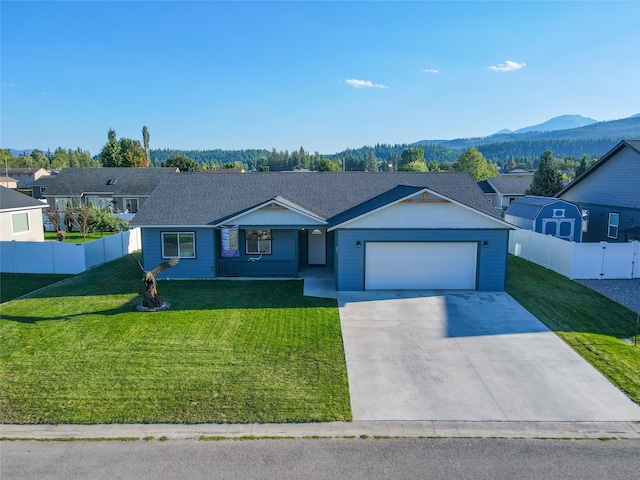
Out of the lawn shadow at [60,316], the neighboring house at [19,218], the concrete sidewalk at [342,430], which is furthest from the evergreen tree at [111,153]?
the concrete sidewalk at [342,430]

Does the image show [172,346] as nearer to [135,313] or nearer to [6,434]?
[135,313]

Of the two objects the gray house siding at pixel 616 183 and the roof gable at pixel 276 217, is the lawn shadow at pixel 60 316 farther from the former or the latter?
the gray house siding at pixel 616 183

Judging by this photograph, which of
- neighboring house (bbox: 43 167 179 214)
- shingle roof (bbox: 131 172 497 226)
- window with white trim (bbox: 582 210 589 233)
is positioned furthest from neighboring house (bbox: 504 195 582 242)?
neighboring house (bbox: 43 167 179 214)

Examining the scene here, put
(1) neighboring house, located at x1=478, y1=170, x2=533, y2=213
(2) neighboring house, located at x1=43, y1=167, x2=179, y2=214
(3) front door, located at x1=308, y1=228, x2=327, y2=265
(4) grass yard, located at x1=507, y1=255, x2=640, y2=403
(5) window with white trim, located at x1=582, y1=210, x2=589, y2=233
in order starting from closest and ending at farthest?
1. (4) grass yard, located at x1=507, y1=255, x2=640, y2=403
2. (3) front door, located at x1=308, y1=228, x2=327, y2=265
3. (5) window with white trim, located at x1=582, y1=210, x2=589, y2=233
4. (2) neighboring house, located at x1=43, y1=167, x2=179, y2=214
5. (1) neighboring house, located at x1=478, y1=170, x2=533, y2=213

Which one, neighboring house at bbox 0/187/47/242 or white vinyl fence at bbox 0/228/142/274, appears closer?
white vinyl fence at bbox 0/228/142/274

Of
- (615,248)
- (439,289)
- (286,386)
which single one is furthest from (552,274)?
(286,386)

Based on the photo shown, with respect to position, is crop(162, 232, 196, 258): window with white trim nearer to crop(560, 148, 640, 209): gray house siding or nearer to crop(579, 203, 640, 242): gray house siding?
crop(579, 203, 640, 242): gray house siding

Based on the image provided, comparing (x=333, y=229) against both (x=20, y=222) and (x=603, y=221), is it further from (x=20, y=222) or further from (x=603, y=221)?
(x=20, y=222)
